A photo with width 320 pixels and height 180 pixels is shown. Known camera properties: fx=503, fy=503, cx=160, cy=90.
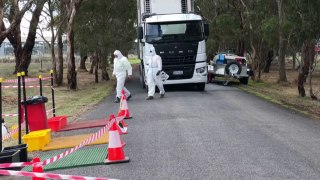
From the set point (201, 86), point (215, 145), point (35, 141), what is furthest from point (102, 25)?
point (215, 145)

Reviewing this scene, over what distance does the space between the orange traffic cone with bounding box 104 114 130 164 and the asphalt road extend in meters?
0.18

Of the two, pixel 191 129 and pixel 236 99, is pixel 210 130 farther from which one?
pixel 236 99

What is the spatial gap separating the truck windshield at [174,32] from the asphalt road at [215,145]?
529cm

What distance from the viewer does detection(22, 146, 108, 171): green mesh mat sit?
8334 millimetres

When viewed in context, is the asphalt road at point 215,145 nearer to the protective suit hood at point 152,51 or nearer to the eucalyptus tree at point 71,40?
the protective suit hood at point 152,51

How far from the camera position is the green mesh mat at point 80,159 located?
8334mm

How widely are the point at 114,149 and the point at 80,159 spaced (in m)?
0.84

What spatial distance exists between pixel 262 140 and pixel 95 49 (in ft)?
92.3

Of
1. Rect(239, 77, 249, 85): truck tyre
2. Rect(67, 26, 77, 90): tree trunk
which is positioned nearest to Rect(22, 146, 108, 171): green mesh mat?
Rect(67, 26, 77, 90): tree trunk

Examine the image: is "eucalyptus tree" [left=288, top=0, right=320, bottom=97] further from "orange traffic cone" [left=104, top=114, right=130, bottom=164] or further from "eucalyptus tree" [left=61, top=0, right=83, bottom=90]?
"orange traffic cone" [left=104, top=114, right=130, bottom=164]

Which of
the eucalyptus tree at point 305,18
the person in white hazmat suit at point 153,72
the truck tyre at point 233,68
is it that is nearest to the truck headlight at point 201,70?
the person in white hazmat suit at point 153,72

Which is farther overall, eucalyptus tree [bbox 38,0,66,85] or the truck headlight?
eucalyptus tree [bbox 38,0,66,85]

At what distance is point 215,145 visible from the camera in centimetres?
940

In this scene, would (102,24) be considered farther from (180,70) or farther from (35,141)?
(35,141)
